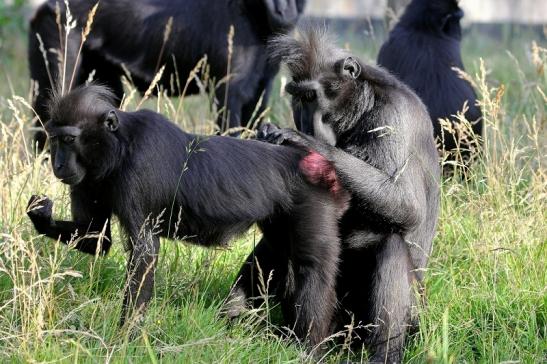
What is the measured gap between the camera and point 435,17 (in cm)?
759

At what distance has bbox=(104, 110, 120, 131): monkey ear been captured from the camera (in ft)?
14.3

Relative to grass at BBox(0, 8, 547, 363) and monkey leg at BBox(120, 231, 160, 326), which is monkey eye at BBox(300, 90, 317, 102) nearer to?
grass at BBox(0, 8, 547, 363)

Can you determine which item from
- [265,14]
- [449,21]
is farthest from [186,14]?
[449,21]

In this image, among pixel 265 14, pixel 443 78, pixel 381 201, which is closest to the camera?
pixel 381 201

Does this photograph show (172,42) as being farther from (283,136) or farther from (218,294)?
(283,136)

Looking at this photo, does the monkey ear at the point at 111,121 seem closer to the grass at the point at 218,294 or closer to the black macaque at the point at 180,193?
the black macaque at the point at 180,193

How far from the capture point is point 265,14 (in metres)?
8.06

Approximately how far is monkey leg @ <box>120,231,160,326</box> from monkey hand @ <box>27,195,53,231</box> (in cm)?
48

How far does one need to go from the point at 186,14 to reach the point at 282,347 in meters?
4.62

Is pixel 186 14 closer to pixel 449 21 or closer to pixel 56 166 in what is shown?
pixel 449 21

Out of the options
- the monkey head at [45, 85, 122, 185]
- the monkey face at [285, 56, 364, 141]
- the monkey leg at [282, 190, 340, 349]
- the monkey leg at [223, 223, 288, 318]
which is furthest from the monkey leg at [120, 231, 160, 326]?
the monkey face at [285, 56, 364, 141]

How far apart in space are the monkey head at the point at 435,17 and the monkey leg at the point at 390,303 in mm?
3429

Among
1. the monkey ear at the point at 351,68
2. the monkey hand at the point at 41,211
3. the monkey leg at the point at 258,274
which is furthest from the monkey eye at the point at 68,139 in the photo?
the monkey ear at the point at 351,68

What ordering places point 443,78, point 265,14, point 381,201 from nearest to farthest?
point 381,201 → point 443,78 → point 265,14
